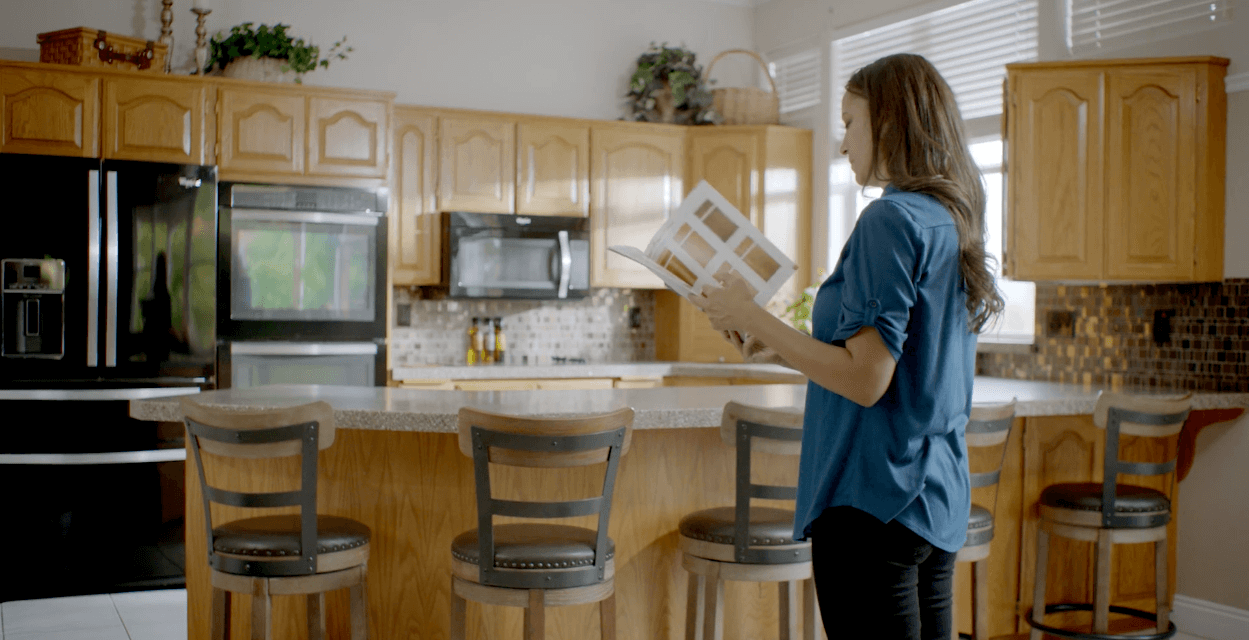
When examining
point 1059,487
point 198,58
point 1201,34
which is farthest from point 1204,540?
point 198,58

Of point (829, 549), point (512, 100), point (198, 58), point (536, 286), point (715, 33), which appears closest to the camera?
point (829, 549)

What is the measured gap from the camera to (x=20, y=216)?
4082 millimetres

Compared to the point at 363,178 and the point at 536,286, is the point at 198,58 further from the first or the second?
the point at 536,286

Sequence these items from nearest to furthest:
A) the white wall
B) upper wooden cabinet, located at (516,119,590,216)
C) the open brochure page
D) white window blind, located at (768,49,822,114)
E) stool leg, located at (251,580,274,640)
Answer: the open brochure page, stool leg, located at (251,580,274,640), the white wall, upper wooden cabinet, located at (516,119,590,216), white window blind, located at (768,49,822,114)

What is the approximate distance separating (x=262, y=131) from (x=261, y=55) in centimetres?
39

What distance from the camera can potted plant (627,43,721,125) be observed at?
18.6ft

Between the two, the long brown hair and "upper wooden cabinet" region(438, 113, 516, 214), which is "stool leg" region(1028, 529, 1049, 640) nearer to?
the long brown hair

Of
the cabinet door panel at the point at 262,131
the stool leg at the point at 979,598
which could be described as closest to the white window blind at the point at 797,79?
the cabinet door panel at the point at 262,131

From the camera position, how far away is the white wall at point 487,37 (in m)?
5.04

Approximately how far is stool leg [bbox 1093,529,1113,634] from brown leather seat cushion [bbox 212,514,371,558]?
212 centimetres

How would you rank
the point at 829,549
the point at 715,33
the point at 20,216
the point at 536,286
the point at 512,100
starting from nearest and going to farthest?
the point at 829,549, the point at 20,216, the point at 536,286, the point at 512,100, the point at 715,33

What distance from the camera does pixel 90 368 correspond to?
13.6ft

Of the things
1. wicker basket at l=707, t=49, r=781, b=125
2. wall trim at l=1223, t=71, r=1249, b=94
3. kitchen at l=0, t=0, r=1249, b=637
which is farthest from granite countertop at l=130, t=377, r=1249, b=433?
wicker basket at l=707, t=49, r=781, b=125

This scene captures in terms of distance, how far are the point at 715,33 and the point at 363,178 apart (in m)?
2.56
